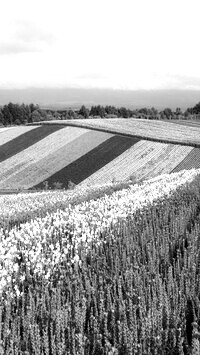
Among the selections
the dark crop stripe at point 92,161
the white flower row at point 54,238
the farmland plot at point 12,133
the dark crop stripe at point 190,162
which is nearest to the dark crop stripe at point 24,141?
the farmland plot at point 12,133

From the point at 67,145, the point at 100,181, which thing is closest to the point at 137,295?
the point at 100,181

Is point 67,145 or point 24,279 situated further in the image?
point 67,145

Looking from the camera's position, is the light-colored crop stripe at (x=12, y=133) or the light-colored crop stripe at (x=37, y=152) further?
the light-colored crop stripe at (x=12, y=133)

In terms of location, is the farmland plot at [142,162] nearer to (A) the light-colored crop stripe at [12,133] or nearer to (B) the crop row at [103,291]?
(A) the light-colored crop stripe at [12,133]

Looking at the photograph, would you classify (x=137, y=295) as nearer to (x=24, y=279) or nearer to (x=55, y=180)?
(x=24, y=279)

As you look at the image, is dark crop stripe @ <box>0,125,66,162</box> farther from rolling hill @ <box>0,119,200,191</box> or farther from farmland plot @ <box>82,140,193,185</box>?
farmland plot @ <box>82,140,193,185</box>

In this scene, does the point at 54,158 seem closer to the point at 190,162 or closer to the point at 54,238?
the point at 190,162
